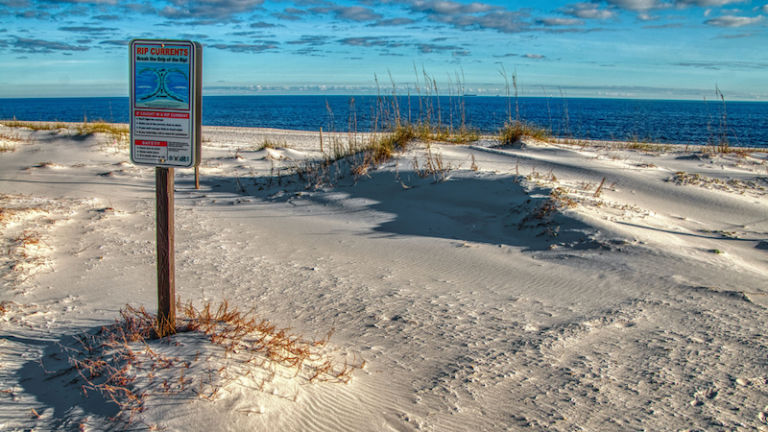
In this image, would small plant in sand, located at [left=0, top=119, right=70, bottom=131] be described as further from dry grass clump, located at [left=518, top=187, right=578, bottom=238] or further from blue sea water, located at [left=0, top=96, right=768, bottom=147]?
dry grass clump, located at [left=518, top=187, right=578, bottom=238]

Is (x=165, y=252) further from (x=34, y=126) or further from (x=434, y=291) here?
(x=34, y=126)

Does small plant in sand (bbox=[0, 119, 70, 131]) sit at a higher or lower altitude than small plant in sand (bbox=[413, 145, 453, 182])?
higher

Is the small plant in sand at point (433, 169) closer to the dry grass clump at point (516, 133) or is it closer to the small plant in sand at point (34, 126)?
the dry grass clump at point (516, 133)

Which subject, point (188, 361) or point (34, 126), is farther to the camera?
point (34, 126)

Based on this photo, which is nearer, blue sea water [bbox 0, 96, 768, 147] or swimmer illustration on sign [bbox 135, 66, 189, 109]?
swimmer illustration on sign [bbox 135, 66, 189, 109]

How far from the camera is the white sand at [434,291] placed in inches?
104

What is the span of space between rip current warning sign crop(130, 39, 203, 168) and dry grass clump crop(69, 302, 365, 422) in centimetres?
96

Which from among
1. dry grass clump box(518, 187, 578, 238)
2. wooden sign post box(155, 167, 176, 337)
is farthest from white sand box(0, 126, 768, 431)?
wooden sign post box(155, 167, 176, 337)

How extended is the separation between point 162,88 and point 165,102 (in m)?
0.07

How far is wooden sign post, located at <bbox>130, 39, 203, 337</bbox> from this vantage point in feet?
8.82

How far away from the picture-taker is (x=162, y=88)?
2721 mm

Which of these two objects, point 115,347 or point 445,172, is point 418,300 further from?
point 445,172

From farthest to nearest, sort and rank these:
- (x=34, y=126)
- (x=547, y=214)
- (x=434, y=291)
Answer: (x=34, y=126), (x=547, y=214), (x=434, y=291)

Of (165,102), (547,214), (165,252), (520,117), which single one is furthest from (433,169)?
(520,117)
